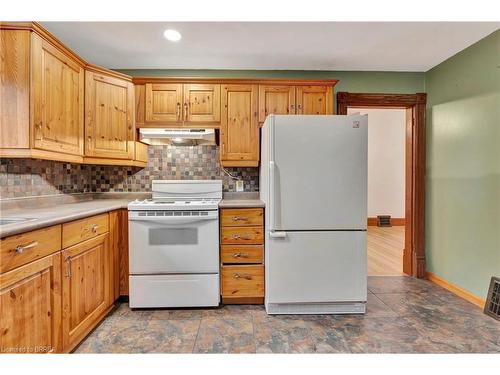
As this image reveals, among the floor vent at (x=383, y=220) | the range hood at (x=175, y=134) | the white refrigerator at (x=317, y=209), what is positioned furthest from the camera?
the floor vent at (x=383, y=220)

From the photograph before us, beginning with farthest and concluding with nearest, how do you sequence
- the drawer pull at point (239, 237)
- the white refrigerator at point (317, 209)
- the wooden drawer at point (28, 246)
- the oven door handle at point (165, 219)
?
the drawer pull at point (239, 237)
the oven door handle at point (165, 219)
the white refrigerator at point (317, 209)
the wooden drawer at point (28, 246)

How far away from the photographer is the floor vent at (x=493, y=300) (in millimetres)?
2133

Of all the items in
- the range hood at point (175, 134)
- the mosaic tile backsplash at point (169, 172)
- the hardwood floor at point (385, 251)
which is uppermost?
the range hood at point (175, 134)

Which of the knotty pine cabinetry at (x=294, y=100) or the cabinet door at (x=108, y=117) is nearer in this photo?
the cabinet door at (x=108, y=117)

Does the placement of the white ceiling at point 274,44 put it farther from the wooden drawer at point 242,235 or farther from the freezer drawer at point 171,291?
the freezer drawer at point 171,291

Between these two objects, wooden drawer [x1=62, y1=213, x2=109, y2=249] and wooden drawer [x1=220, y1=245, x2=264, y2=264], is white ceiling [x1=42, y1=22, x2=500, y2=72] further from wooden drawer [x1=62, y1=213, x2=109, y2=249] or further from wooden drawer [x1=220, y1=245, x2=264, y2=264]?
wooden drawer [x1=220, y1=245, x2=264, y2=264]

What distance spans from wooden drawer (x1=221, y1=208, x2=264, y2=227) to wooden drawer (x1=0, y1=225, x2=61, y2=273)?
1.18 metres

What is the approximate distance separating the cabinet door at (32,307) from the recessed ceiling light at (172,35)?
1819 millimetres

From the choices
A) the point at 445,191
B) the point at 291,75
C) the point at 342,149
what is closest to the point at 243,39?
the point at 291,75

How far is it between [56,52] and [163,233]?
60.9 inches

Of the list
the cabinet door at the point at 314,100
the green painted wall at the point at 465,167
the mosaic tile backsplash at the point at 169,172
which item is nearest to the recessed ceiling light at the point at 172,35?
the mosaic tile backsplash at the point at 169,172

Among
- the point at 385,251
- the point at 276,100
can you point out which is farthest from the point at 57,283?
the point at 385,251

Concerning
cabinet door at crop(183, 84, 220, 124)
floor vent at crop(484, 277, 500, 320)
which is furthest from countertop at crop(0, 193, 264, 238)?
floor vent at crop(484, 277, 500, 320)

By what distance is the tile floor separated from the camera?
175 centimetres
